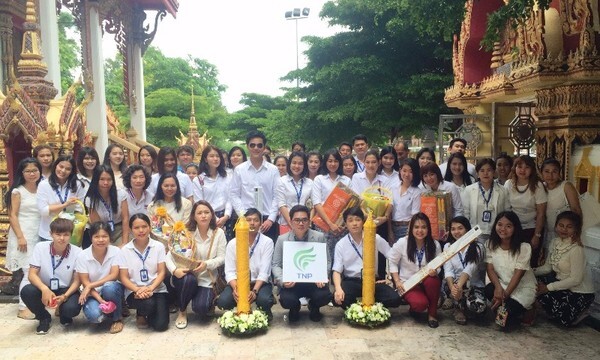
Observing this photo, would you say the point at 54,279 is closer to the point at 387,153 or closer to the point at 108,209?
the point at 108,209

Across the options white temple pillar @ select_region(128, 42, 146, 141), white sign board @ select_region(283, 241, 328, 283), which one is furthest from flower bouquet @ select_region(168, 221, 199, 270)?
white temple pillar @ select_region(128, 42, 146, 141)

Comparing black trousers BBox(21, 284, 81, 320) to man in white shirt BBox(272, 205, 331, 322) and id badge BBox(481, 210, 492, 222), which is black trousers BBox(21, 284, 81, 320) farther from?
id badge BBox(481, 210, 492, 222)

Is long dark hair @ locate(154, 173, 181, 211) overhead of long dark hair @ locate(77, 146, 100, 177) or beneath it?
beneath

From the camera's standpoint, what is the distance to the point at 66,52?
2758cm

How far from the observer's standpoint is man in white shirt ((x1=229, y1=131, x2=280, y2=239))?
6422 millimetres

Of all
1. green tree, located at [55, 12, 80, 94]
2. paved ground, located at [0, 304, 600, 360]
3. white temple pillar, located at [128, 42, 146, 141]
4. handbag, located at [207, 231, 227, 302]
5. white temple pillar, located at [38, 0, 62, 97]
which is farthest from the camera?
green tree, located at [55, 12, 80, 94]

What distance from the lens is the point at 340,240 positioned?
5707 mm

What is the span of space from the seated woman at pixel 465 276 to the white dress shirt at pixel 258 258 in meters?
1.81

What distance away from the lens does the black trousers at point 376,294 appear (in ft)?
18.0

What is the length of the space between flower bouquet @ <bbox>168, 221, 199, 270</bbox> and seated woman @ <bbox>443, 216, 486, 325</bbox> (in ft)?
8.45

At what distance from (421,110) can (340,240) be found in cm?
1064

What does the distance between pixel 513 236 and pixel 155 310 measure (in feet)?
12.0

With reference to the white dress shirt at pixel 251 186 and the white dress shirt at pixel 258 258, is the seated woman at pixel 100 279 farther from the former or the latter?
the white dress shirt at pixel 251 186

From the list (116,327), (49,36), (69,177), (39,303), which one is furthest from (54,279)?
(49,36)
